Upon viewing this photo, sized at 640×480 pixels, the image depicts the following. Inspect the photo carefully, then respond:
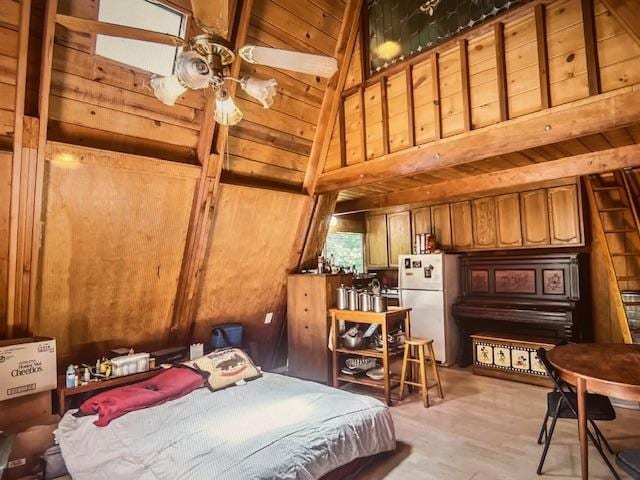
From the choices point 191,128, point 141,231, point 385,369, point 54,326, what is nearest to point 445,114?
point 191,128

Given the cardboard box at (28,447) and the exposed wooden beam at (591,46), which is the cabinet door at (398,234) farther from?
the cardboard box at (28,447)

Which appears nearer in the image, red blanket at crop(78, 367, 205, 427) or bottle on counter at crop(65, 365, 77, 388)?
red blanket at crop(78, 367, 205, 427)

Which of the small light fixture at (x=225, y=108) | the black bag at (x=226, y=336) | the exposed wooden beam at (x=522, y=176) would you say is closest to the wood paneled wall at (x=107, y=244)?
the black bag at (x=226, y=336)

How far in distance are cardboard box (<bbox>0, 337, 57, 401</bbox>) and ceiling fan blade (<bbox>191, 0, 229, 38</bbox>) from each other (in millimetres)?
2442

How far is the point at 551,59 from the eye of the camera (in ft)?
8.27

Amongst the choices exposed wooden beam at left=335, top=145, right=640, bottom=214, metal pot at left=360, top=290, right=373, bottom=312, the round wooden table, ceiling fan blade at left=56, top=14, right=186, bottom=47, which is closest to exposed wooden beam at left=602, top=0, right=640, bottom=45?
exposed wooden beam at left=335, top=145, right=640, bottom=214

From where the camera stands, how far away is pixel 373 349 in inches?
Answer: 152

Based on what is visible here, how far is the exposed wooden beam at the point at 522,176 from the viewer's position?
9.55 ft

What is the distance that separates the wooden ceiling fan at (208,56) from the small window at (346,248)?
4387 mm

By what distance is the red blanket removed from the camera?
2.55 m

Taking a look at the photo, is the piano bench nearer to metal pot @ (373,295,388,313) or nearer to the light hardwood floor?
the light hardwood floor

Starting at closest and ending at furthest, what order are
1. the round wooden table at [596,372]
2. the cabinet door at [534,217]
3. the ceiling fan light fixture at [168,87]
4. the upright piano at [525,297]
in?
1. the ceiling fan light fixture at [168,87]
2. the round wooden table at [596,372]
3. the upright piano at [525,297]
4. the cabinet door at [534,217]

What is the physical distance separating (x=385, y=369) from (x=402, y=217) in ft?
9.67

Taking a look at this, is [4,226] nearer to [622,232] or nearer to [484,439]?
[484,439]
